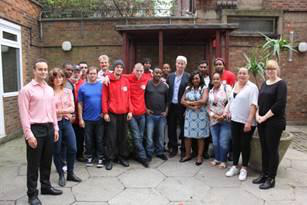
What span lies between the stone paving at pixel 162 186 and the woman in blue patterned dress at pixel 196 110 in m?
0.52

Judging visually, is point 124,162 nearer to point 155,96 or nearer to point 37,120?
point 155,96

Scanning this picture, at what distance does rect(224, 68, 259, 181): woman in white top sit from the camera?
153 inches

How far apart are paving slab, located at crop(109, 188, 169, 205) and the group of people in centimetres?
82

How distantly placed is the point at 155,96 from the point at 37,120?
6.67ft

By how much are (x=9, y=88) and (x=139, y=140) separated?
3.74 metres

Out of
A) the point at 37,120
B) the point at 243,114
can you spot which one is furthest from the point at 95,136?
the point at 243,114

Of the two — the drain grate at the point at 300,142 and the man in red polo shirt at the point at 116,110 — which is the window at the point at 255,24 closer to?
the drain grate at the point at 300,142

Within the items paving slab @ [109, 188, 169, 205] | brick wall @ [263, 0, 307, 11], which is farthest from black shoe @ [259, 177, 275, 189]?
brick wall @ [263, 0, 307, 11]

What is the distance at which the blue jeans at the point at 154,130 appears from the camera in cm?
466

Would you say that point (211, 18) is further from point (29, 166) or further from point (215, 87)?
point (29, 166)

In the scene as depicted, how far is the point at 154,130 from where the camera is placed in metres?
4.79

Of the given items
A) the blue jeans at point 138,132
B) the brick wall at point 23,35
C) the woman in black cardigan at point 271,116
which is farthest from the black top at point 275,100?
the brick wall at point 23,35

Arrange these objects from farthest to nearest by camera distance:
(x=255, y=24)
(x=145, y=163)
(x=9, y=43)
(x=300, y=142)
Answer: (x=255, y=24) → (x=9, y=43) → (x=300, y=142) → (x=145, y=163)

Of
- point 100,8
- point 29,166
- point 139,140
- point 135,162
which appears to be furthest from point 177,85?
point 100,8
